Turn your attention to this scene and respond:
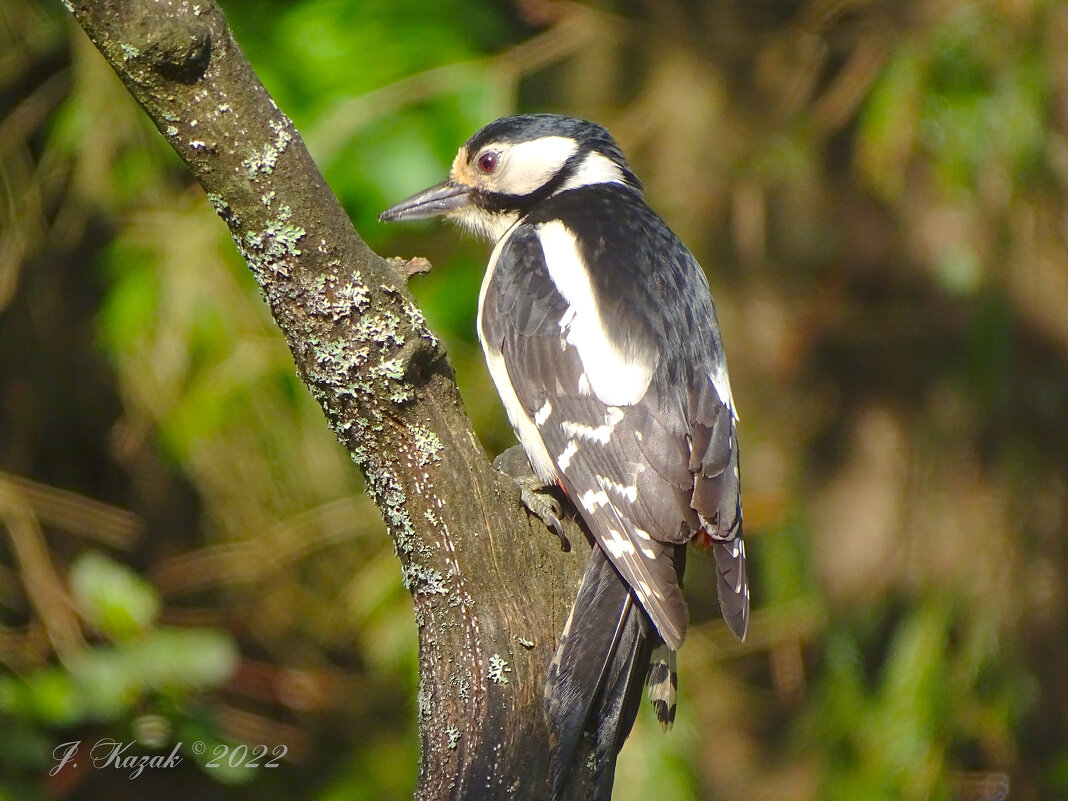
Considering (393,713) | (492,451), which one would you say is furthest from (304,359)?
(393,713)

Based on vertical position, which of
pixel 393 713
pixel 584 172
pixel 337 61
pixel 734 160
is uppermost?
pixel 337 61

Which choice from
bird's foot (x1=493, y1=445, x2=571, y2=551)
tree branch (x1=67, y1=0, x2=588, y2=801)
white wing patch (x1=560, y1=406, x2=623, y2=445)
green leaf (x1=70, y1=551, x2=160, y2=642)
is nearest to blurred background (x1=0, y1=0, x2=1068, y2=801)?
green leaf (x1=70, y1=551, x2=160, y2=642)

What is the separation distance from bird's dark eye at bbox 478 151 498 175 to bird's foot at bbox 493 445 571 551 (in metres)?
0.71

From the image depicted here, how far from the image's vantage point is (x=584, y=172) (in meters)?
2.88

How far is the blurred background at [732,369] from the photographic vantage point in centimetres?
333

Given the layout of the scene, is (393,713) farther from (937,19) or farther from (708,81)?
(937,19)

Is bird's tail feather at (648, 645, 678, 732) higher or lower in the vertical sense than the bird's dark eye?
lower

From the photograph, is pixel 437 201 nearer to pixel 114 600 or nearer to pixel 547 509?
pixel 547 509

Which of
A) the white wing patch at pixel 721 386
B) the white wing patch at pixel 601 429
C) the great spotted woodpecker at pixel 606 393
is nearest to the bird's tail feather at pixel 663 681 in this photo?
the great spotted woodpecker at pixel 606 393

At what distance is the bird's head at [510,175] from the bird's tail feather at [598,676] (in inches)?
46.5

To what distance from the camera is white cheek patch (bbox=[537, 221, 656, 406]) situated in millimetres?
2248

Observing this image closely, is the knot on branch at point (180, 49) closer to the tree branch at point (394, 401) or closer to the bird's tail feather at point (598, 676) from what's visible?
the tree branch at point (394, 401)

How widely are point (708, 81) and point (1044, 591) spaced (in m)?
2.02

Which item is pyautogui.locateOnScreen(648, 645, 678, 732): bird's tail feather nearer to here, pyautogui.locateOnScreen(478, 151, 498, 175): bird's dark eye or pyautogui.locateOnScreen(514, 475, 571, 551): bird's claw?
pyautogui.locateOnScreen(514, 475, 571, 551): bird's claw
